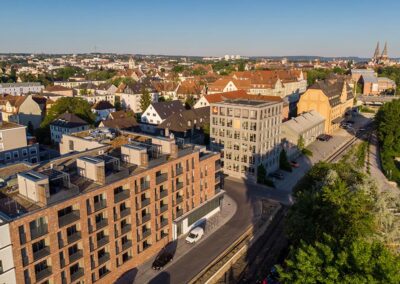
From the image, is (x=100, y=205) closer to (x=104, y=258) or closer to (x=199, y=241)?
(x=104, y=258)

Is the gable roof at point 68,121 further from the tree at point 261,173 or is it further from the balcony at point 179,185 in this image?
the balcony at point 179,185

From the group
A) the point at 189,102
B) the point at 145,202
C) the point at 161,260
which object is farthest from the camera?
the point at 189,102

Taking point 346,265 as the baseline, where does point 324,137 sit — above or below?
below

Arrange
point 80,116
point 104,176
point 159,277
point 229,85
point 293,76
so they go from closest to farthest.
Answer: point 104,176 → point 159,277 → point 80,116 → point 229,85 → point 293,76

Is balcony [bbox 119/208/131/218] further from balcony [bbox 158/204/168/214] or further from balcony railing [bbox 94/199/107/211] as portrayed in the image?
balcony [bbox 158/204/168/214]

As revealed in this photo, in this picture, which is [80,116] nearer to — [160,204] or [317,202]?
[160,204]

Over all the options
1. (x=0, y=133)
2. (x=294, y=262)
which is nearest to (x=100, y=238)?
(x=294, y=262)

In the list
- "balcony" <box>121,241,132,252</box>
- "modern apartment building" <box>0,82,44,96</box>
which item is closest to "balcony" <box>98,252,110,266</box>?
"balcony" <box>121,241,132,252</box>

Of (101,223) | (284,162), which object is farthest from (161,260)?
(284,162)
